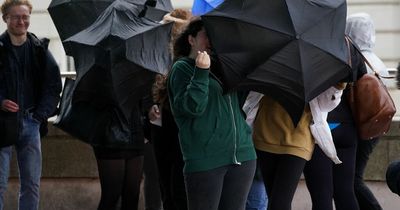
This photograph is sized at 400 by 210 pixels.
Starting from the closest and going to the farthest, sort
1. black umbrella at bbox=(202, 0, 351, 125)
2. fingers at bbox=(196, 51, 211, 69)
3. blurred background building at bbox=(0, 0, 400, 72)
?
fingers at bbox=(196, 51, 211, 69) < black umbrella at bbox=(202, 0, 351, 125) < blurred background building at bbox=(0, 0, 400, 72)

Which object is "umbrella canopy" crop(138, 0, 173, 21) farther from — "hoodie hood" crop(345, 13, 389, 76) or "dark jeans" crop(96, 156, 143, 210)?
"hoodie hood" crop(345, 13, 389, 76)

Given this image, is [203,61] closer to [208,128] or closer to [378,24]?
[208,128]

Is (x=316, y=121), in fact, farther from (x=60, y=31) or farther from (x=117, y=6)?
(x=60, y=31)

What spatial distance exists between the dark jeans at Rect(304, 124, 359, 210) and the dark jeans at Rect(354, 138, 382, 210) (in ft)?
2.38

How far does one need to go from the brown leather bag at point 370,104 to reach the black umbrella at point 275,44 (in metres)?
1.03

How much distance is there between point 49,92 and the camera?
7.19 m

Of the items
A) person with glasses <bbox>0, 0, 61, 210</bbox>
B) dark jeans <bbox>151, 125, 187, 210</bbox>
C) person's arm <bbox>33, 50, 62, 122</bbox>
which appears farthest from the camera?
person's arm <bbox>33, 50, 62, 122</bbox>

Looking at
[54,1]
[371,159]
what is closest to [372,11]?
[371,159]

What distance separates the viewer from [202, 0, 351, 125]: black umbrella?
16.3 ft

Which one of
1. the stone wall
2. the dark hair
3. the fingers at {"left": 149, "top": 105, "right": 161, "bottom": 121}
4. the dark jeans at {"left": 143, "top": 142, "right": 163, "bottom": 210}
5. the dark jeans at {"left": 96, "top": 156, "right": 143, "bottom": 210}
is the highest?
the dark hair

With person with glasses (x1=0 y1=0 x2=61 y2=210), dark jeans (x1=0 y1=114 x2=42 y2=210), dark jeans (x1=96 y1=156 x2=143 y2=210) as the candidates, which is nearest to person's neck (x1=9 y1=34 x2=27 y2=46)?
person with glasses (x1=0 y1=0 x2=61 y2=210)

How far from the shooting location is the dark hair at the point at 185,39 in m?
5.21

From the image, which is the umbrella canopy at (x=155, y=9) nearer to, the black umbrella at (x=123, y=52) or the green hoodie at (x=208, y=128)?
the black umbrella at (x=123, y=52)

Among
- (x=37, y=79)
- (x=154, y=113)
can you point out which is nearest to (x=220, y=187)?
(x=154, y=113)
